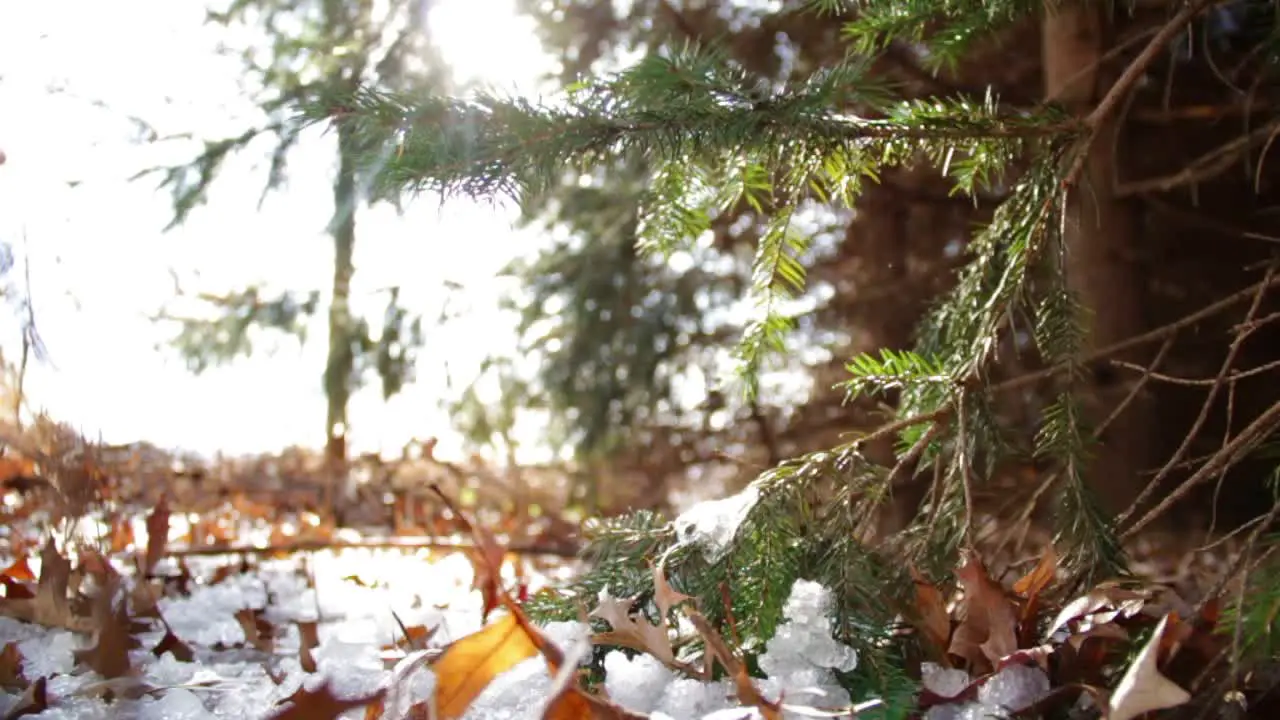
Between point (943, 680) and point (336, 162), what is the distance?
203cm

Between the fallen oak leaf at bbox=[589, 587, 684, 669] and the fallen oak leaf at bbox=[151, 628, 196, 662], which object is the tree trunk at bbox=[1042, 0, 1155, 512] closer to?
the fallen oak leaf at bbox=[589, 587, 684, 669]

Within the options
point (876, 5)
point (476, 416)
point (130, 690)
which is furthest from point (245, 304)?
point (876, 5)

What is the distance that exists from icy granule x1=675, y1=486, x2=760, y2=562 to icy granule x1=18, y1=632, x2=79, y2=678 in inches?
30.0

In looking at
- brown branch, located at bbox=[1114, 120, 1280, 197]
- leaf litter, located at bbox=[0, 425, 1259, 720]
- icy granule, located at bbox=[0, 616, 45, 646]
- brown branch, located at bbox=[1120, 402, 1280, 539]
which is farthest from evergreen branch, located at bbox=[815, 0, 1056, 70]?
icy granule, located at bbox=[0, 616, 45, 646]

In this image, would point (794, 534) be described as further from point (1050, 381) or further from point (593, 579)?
point (1050, 381)

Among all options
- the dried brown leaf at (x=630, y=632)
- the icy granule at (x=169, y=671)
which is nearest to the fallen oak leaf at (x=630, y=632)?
the dried brown leaf at (x=630, y=632)

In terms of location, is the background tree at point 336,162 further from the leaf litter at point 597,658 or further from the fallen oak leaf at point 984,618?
the fallen oak leaf at point 984,618

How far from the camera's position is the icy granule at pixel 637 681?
3.26 ft

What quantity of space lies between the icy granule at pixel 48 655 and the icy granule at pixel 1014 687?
1045 mm

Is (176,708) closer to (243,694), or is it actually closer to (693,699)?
(243,694)

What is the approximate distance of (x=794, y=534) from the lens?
3.69 ft

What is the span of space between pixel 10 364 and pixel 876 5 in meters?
1.30

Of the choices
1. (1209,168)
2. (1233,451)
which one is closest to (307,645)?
(1233,451)

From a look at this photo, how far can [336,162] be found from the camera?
2.51 metres
